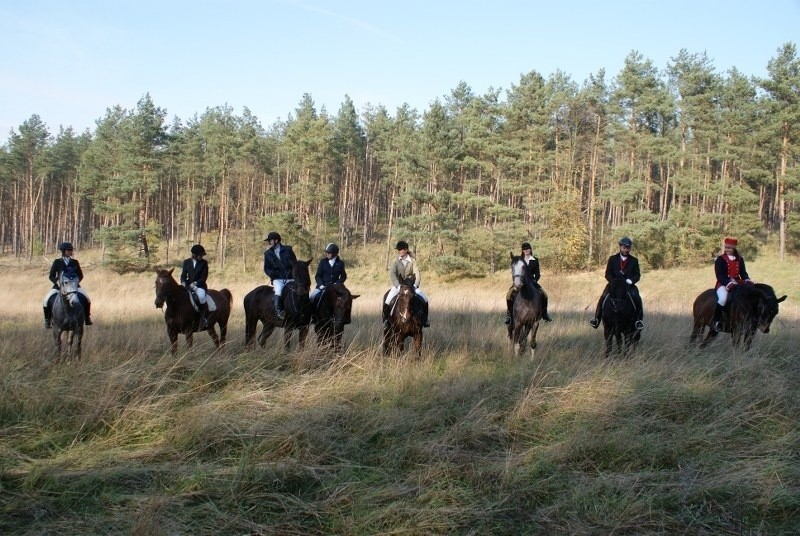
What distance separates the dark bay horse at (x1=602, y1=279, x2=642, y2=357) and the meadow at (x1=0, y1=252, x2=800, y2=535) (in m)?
1.20

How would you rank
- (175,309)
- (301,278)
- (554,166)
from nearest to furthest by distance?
1. (301,278)
2. (175,309)
3. (554,166)

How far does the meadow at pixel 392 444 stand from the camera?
4371 mm

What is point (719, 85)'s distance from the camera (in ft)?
143

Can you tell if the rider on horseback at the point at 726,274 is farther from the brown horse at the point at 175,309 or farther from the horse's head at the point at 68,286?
the horse's head at the point at 68,286

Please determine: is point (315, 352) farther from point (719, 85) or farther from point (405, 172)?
point (719, 85)

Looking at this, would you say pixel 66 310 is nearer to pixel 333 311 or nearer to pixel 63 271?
pixel 63 271

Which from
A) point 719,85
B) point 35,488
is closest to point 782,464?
point 35,488

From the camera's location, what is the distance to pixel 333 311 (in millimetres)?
10477

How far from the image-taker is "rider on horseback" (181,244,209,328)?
1129 cm

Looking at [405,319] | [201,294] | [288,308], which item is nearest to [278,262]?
[288,308]

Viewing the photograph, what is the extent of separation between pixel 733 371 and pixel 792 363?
2385 mm

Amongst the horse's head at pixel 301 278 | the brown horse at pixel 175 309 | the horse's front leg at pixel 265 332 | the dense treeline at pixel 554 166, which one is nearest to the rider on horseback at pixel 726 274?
the horse's head at pixel 301 278

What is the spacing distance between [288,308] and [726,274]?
8422 millimetres

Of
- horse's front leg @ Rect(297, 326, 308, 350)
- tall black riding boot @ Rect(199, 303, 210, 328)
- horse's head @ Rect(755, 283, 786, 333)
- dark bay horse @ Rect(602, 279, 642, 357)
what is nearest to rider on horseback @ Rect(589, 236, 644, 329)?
dark bay horse @ Rect(602, 279, 642, 357)
